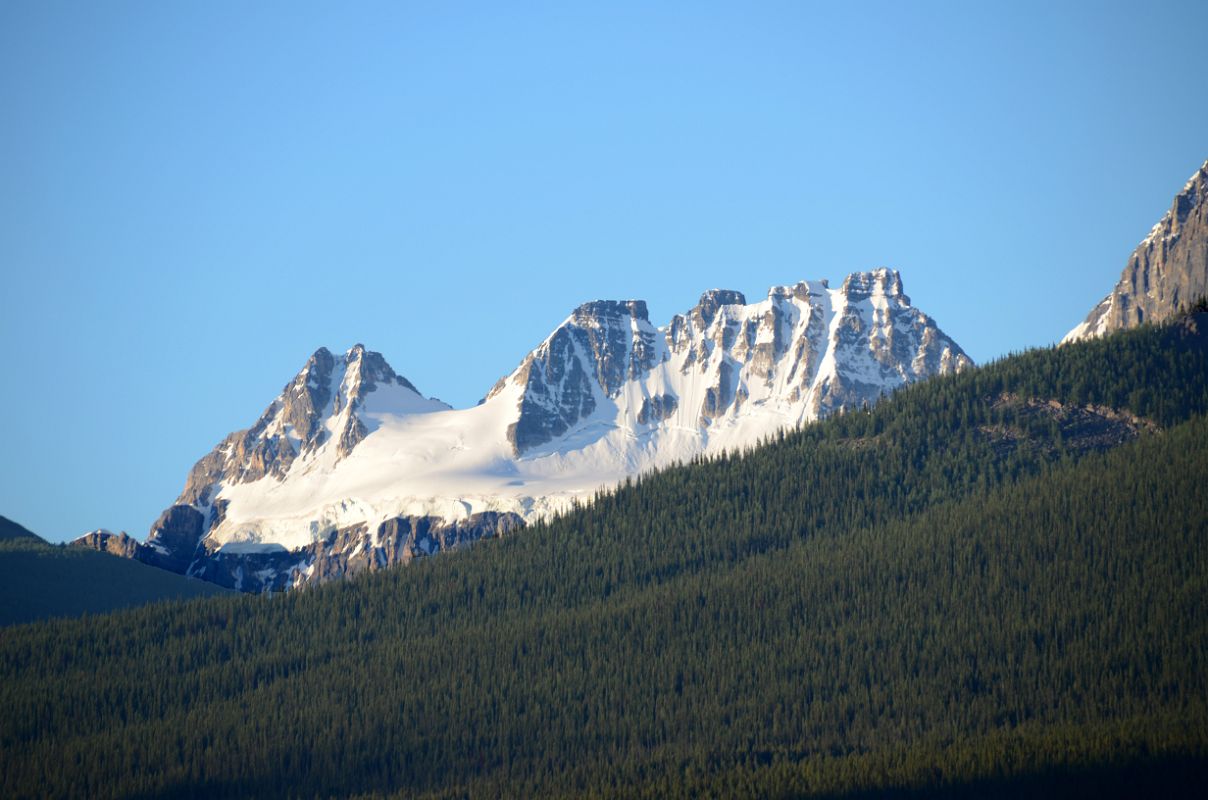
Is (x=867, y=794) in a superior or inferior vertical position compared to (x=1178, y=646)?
inferior

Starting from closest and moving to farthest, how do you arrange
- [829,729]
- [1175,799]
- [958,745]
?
[1175,799], [958,745], [829,729]

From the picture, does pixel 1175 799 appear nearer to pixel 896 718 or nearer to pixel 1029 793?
pixel 1029 793

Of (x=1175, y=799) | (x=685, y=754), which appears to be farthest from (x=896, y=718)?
(x=1175, y=799)

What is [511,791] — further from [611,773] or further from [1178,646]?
[1178,646]

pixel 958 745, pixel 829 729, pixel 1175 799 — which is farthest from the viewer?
pixel 829 729

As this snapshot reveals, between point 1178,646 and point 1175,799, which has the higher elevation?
point 1178,646

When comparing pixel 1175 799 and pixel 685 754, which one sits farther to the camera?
pixel 685 754

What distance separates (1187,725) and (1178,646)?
58.2 feet

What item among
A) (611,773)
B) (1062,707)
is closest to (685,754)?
(611,773)

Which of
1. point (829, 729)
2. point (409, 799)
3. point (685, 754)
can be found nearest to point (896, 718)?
point (829, 729)

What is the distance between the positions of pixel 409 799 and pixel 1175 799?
70881mm

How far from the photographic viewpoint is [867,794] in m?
178

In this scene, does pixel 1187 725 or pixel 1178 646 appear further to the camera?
pixel 1178 646

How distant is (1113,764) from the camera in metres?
176
